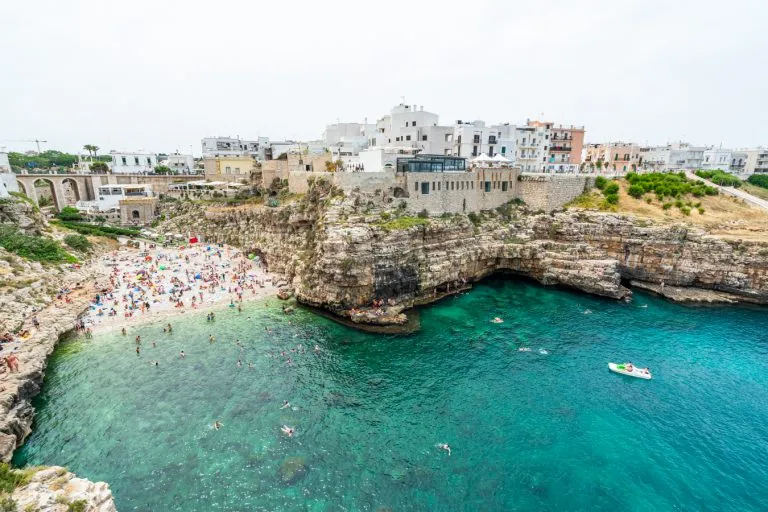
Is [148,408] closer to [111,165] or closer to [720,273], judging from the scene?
[720,273]

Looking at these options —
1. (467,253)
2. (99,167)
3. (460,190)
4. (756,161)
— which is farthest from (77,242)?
(756,161)

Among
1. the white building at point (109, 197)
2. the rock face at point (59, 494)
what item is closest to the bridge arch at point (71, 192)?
the white building at point (109, 197)

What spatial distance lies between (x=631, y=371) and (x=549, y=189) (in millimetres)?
32406

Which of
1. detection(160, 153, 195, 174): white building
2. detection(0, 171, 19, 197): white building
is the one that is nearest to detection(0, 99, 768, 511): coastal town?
detection(0, 171, 19, 197): white building

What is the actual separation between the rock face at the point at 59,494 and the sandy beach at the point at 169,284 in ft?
80.5

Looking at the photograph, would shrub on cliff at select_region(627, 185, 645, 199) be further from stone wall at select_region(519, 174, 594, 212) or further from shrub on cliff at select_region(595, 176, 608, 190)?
stone wall at select_region(519, 174, 594, 212)

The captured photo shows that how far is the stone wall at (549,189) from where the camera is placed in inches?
2259

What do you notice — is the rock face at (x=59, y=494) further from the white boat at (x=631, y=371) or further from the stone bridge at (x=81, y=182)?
the stone bridge at (x=81, y=182)

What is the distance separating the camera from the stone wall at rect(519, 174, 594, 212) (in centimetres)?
5738

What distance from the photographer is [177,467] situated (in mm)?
22344

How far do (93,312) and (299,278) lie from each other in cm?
2150

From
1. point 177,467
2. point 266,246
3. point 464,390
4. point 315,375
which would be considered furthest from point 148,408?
point 266,246

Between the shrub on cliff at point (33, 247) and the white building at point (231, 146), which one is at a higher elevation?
the white building at point (231, 146)

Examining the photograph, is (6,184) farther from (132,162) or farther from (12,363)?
(12,363)
